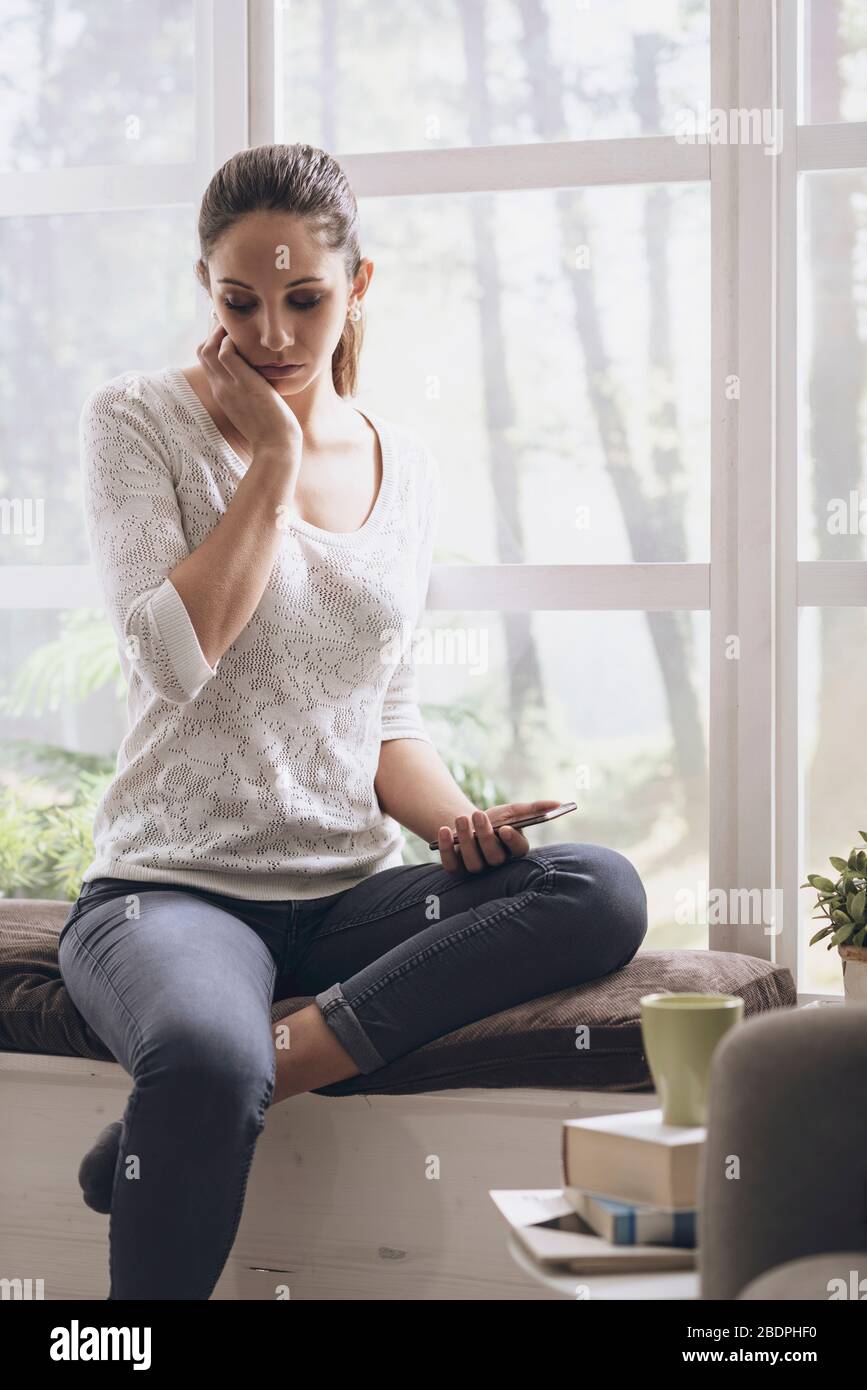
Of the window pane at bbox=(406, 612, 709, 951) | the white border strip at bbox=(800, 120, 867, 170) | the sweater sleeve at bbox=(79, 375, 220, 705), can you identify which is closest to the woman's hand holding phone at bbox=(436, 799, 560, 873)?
the sweater sleeve at bbox=(79, 375, 220, 705)

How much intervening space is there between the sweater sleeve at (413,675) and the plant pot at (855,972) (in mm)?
597

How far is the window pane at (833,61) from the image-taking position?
6.27 ft

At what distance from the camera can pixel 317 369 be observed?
5.41 ft

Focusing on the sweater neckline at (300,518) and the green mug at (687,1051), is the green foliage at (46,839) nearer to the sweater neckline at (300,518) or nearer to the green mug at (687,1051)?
the sweater neckline at (300,518)

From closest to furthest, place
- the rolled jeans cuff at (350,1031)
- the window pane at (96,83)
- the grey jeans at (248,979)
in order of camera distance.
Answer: the grey jeans at (248,979) → the rolled jeans cuff at (350,1031) → the window pane at (96,83)

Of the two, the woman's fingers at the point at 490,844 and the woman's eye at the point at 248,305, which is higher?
the woman's eye at the point at 248,305

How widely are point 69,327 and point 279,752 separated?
38.2 inches

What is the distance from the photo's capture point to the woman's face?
5.11ft

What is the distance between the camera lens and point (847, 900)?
174cm

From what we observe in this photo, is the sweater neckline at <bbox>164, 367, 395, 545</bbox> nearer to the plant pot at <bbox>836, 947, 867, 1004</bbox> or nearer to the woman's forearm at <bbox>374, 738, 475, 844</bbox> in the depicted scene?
the woman's forearm at <bbox>374, 738, 475, 844</bbox>

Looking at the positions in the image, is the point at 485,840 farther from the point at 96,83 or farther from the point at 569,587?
the point at 96,83

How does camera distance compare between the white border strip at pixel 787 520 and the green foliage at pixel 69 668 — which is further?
the green foliage at pixel 69 668

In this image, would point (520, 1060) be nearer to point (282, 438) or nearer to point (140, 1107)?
point (140, 1107)

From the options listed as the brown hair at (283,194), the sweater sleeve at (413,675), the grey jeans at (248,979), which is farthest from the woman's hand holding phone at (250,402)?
the grey jeans at (248,979)
